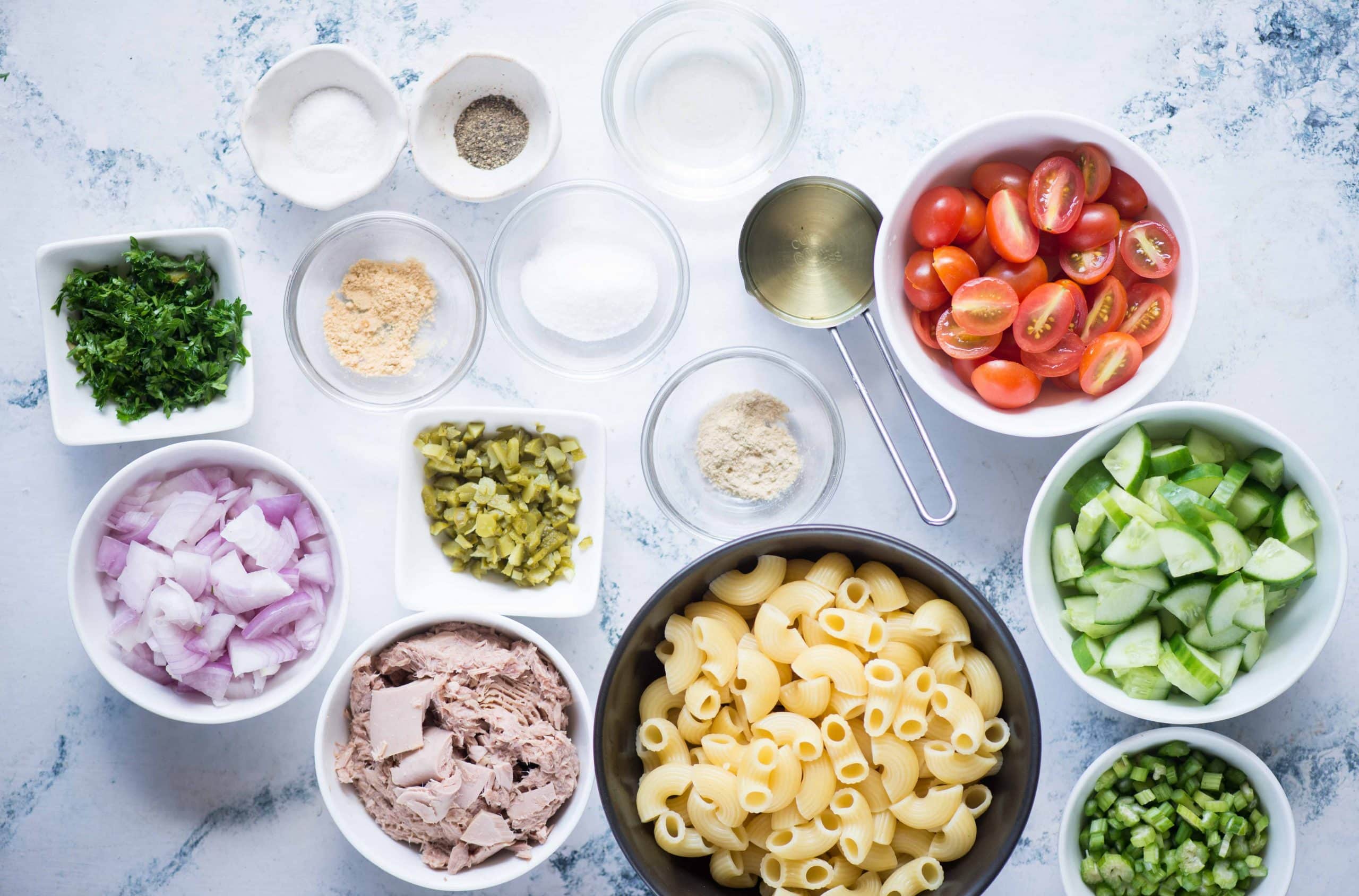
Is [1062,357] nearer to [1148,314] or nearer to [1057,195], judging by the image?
[1148,314]

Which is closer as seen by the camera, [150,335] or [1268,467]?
[1268,467]

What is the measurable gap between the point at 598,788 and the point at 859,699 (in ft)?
1.80

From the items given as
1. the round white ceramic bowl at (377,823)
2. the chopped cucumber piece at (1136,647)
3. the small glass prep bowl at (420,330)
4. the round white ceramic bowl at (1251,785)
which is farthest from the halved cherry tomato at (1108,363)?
the small glass prep bowl at (420,330)

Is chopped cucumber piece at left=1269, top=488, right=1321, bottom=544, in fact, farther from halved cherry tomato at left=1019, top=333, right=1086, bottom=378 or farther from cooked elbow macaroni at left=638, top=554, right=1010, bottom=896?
cooked elbow macaroni at left=638, top=554, right=1010, bottom=896

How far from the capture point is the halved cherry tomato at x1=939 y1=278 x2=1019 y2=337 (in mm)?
1963

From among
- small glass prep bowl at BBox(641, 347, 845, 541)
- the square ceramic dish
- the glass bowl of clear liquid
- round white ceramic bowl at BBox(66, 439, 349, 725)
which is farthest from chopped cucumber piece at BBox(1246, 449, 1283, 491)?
round white ceramic bowl at BBox(66, 439, 349, 725)

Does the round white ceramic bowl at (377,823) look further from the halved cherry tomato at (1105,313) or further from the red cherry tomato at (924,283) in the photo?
the halved cherry tomato at (1105,313)

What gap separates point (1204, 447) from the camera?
199 cm

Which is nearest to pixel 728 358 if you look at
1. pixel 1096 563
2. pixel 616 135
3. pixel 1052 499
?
pixel 616 135

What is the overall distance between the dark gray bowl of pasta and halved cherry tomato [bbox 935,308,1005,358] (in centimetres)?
45

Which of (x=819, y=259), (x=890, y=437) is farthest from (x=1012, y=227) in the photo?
(x=890, y=437)

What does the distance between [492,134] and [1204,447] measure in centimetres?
175

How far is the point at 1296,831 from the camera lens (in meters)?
2.23

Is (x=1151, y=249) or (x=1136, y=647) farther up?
(x=1151, y=249)
